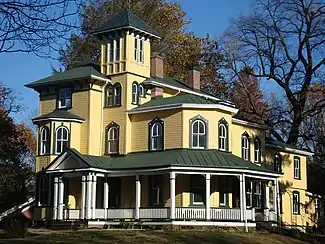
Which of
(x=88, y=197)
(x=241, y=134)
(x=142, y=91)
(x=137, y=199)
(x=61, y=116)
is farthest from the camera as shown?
(x=241, y=134)

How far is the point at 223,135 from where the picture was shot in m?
38.9

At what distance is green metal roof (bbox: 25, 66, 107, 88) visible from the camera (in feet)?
131

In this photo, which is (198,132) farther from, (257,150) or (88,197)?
(257,150)

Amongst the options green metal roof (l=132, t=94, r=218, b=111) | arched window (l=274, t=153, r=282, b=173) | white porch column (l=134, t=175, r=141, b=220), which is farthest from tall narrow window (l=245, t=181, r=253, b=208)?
white porch column (l=134, t=175, r=141, b=220)

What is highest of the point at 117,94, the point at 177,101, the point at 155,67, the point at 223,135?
the point at 155,67

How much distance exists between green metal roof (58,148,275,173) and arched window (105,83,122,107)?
3.53 m

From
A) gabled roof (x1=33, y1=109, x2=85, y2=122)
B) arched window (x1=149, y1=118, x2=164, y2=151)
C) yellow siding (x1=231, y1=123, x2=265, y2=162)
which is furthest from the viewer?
yellow siding (x1=231, y1=123, x2=265, y2=162)

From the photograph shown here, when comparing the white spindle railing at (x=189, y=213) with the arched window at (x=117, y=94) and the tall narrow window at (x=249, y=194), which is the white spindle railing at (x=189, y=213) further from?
the arched window at (x=117, y=94)

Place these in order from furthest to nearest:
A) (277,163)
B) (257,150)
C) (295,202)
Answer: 1. (295,202)
2. (277,163)
3. (257,150)

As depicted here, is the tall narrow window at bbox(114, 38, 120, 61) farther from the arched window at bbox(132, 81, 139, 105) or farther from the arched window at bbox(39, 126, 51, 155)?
Answer: the arched window at bbox(39, 126, 51, 155)

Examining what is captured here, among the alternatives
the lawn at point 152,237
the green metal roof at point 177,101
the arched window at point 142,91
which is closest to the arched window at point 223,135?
the green metal roof at point 177,101

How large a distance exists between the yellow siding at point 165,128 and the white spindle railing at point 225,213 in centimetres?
448

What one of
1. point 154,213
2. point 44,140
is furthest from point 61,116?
point 154,213

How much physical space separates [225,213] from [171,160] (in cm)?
424
